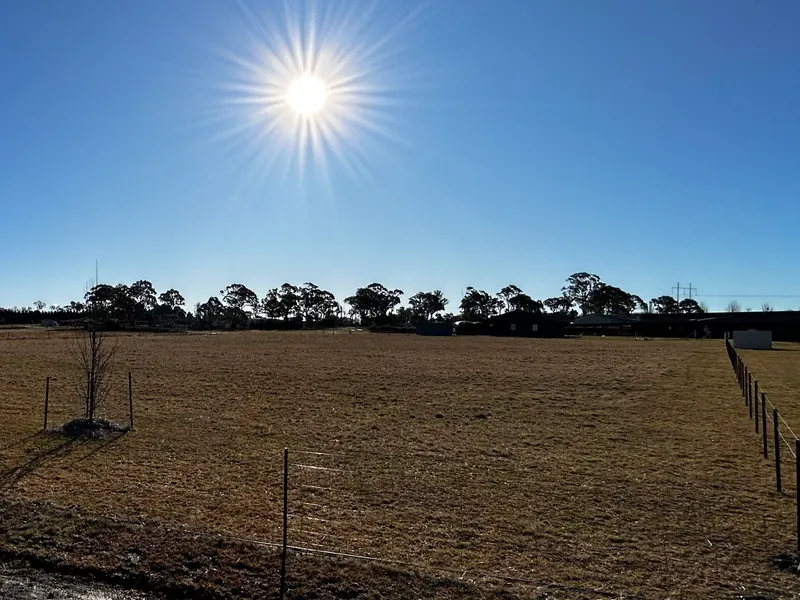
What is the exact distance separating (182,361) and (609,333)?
7747 cm

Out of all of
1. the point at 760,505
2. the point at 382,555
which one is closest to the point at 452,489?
the point at 382,555

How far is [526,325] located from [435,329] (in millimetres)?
13852

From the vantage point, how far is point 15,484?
7.67m

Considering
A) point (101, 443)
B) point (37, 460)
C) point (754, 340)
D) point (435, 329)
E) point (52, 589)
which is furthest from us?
point (435, 329)

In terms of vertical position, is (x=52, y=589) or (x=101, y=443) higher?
(x=101, y=443)

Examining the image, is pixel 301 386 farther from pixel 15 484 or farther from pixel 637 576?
pixel 637 576

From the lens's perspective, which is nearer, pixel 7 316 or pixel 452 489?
pixel 452 489

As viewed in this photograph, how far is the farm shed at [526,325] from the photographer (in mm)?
86750

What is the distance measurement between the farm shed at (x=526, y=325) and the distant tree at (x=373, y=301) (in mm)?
60003

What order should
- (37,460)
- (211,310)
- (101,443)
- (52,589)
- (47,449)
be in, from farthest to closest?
(211,310) → (101,443) → (47,449) → (37,460) → (52,589)

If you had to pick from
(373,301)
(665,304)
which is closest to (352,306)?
(373,301)

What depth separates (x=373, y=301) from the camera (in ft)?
509

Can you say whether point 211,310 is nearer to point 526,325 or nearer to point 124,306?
point 124,306

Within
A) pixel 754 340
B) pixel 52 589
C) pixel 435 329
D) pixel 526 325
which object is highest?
pixel 526 325
